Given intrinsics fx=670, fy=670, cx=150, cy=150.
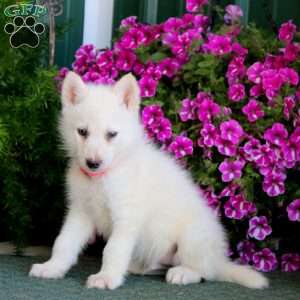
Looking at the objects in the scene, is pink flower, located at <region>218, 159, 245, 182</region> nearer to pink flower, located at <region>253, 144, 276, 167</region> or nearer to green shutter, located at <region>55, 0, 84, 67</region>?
pink flower, located at <region>253, 144, 276, 167</region>

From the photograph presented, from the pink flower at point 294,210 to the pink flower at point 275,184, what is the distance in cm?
9

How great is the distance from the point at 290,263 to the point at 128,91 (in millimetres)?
1364

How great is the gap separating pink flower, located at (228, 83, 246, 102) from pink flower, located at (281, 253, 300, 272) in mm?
930

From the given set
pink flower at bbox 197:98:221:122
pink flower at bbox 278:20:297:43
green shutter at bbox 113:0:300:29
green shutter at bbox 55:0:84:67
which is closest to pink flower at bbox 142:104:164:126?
pink flower at bbox 197:98:221:122

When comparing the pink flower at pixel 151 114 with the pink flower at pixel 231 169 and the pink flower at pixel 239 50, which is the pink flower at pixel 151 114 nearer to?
the pink flower at pixel 231 169

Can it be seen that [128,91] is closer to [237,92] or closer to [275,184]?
[237,92]

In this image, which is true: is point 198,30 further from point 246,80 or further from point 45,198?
point 45,198

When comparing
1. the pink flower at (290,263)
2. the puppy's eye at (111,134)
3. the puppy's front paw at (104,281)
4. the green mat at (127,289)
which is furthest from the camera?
the pink flower at (290,263)

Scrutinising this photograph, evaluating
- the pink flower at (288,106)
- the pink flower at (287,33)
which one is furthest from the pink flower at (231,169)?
the pink flower at (287,33)

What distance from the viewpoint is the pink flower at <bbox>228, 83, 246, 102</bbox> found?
3.67 metres

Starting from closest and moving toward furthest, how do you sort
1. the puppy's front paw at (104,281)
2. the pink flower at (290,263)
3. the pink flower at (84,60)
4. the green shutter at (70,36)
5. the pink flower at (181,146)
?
the puppy's front paw at (104,281) < the pink flower at (181,146) < the pink flower at (290,263) < the pink flower at (84,60) < the green shutter at (70,36)

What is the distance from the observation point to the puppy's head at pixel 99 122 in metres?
3.12

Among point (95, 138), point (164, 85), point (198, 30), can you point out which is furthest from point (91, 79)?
point (95, 138)

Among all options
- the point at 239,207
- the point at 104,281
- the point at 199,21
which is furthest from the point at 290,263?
the point at 199,21
